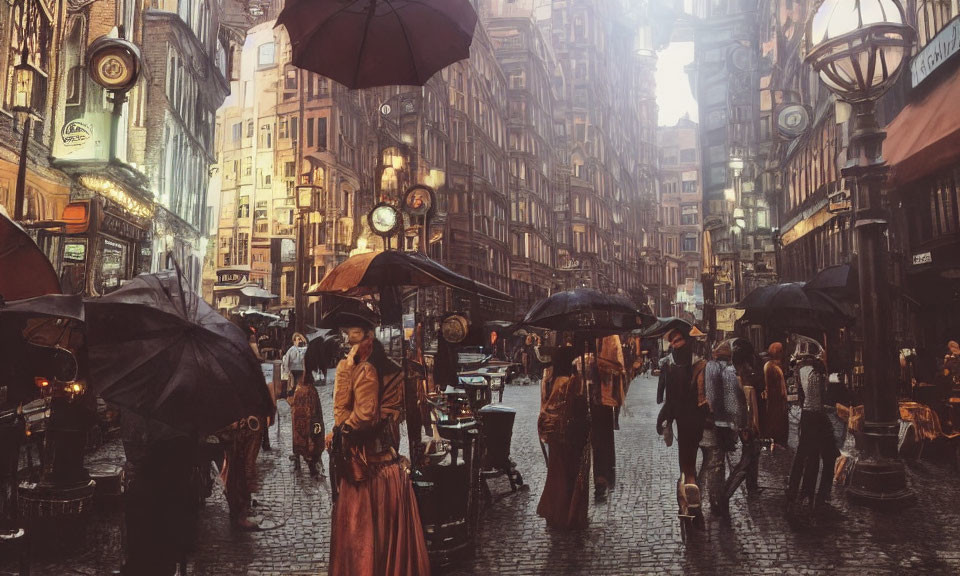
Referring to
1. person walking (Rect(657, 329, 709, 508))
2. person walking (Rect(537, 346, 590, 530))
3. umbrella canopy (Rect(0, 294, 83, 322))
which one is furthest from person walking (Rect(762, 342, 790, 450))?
umbrella canopy (Rect(0, 294, 83, 322))

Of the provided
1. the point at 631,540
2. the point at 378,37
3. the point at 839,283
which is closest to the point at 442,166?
the point at 839,283

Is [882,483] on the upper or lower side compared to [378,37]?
lower

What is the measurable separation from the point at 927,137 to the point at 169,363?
1324 cm

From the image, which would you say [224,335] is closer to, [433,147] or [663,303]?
[433,147]

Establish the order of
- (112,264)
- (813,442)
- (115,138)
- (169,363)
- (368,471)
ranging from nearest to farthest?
(169,363) < (368,471) < (813,442) < (115,138) < (112,264)

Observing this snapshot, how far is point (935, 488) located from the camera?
30.1 ft

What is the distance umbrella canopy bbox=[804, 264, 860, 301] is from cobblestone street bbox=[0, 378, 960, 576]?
365cm

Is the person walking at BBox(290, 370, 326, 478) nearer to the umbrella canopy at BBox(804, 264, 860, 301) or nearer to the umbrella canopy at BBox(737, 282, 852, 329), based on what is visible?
the umbrella canopy at BBox(737, 282, 852, 329)

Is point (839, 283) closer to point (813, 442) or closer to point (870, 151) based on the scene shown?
point (870, 151)

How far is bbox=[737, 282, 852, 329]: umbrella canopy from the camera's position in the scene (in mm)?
11180

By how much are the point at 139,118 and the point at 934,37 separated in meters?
23.3

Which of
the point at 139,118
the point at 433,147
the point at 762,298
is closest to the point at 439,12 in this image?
the point at 762,298

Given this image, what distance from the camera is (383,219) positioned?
79.0ft

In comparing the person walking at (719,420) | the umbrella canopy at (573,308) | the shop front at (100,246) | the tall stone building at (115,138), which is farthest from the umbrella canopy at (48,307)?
the shop front at (100,246)
